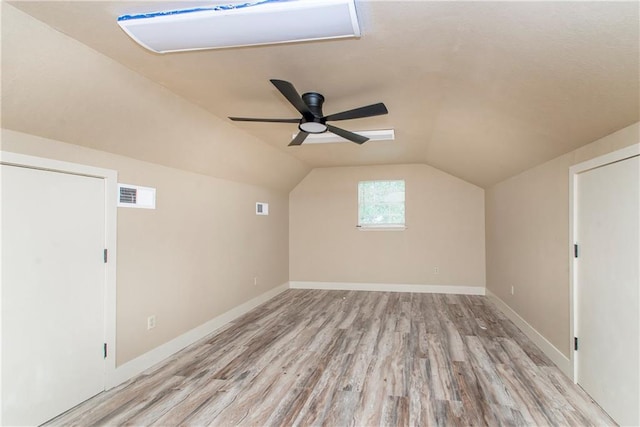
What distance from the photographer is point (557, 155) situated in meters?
3.13

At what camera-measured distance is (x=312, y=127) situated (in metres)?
2.85

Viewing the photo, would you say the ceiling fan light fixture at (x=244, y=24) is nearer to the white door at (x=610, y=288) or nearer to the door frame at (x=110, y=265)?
the door frame at (x=110, y=265)

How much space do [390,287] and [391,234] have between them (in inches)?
40.8

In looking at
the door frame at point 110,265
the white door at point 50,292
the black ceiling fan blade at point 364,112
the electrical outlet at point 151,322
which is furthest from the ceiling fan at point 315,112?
the electrical outlet at point 151,322

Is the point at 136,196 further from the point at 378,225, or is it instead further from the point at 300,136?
the point at 378,225

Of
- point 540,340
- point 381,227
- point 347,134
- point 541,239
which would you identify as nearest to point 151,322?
point 347,134

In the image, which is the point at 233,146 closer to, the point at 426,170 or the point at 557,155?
the point at 557,155

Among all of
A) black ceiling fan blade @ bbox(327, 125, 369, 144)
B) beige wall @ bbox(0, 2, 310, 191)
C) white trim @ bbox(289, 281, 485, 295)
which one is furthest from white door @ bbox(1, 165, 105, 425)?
white trim @ bbox(289, 281, 485, 295)

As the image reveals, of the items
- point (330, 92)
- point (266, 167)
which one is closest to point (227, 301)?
point (266, 167)

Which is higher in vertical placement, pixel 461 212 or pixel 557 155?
pixel 557 155

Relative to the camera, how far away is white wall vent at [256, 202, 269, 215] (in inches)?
217

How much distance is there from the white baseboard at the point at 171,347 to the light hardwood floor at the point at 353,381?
8 cm

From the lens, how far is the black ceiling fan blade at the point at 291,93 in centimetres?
203

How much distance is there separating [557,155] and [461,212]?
316 centimetres
